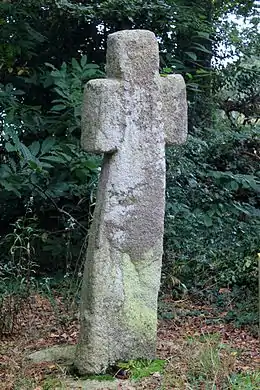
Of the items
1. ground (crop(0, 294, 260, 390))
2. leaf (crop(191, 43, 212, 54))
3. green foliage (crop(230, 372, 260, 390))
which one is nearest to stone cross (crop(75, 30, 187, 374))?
ground (crop(0, 294, 260, 390))

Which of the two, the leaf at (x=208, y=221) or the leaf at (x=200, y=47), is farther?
the leaf at (x=200, y=47)

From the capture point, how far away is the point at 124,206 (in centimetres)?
439

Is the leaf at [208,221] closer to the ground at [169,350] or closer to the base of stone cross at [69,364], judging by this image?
the ground at [169,350]

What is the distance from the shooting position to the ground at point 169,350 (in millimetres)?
4164

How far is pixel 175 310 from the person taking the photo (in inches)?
245

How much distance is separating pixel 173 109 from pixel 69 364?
76.1 inches

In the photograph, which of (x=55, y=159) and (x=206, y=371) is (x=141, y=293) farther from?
(x=55, y=159)

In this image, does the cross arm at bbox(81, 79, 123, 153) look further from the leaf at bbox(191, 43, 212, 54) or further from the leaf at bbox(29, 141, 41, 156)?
the leaf at bbox(191, 43, 212, 54)

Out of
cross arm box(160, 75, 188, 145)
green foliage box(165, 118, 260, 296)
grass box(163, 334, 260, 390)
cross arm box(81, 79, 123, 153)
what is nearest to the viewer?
grass box(163, 334, 260, 390)

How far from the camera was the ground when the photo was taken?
13.7ft

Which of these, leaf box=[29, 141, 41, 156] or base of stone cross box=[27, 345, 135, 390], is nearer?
base of stone cross box=[27, 345, 135, 390]

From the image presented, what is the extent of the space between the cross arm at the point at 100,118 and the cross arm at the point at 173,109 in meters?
0.46

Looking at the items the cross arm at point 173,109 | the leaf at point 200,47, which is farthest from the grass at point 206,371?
the leaf at point 200,47

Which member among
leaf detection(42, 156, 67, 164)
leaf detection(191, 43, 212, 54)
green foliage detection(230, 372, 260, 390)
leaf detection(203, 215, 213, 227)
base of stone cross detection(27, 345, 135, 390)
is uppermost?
leaf detection(191, 43, 212, 54)
